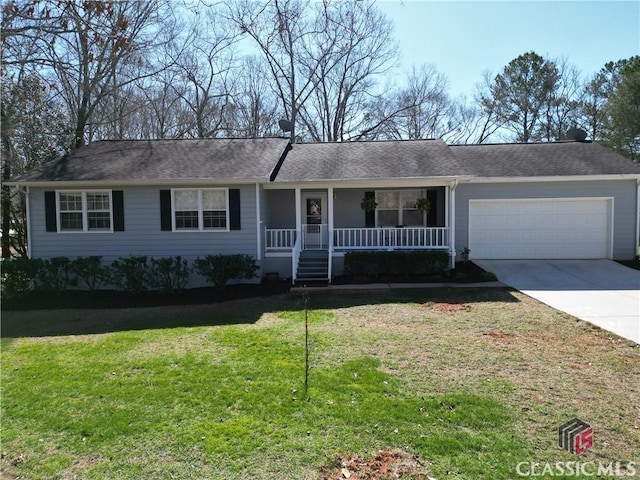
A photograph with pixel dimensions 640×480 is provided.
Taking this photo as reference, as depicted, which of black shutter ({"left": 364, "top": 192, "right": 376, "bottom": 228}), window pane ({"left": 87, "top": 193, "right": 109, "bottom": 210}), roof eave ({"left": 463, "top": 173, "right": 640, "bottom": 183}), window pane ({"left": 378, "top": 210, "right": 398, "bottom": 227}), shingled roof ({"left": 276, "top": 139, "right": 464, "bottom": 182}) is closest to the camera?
window pane ({"left": 87, "top": 193, "right": 109, "bottom": 210})

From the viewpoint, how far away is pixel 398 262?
37.8 ft

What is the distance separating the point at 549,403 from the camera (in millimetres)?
4047

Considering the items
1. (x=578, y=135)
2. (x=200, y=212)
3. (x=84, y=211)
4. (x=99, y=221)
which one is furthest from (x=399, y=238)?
(x=578, y=135)

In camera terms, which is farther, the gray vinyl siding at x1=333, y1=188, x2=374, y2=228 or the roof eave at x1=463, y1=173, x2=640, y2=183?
the gray vinyl siding at x1=333, y1=188, x2=374, y2=228

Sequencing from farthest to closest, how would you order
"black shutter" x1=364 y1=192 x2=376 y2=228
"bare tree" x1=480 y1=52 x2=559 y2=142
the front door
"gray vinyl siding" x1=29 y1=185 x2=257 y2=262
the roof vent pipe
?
1. "bare tree" x1=480 y1=52 x2=559 y2=142
2. the roof vent pipe
3. "black shutter" x1=364 y1=192 x2=376 y2=228
4. the front door
5. "gray vinyl siding" x1=29 y1=185 x2=257 y2=262

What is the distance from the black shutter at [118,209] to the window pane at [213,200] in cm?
232

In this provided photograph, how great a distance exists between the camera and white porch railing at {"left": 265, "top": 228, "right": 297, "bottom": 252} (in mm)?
12258

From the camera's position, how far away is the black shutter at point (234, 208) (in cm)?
1151

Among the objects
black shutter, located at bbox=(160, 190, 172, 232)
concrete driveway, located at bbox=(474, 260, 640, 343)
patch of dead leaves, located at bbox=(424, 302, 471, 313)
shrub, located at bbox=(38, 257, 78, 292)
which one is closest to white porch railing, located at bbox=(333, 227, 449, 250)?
concrete driveway, located at bbox=(474, 260, 640, 343)

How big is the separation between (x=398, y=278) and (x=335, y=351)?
6304 mm

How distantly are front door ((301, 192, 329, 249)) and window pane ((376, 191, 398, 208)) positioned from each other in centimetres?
183

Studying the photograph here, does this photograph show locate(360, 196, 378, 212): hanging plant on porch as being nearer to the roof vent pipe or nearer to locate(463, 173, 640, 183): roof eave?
locate(463, 173, 640, 183): roof eave

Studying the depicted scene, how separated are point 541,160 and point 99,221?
14517 mm

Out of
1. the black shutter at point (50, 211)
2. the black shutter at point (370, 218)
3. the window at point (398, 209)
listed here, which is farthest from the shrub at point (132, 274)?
the window at point (398, 209)
